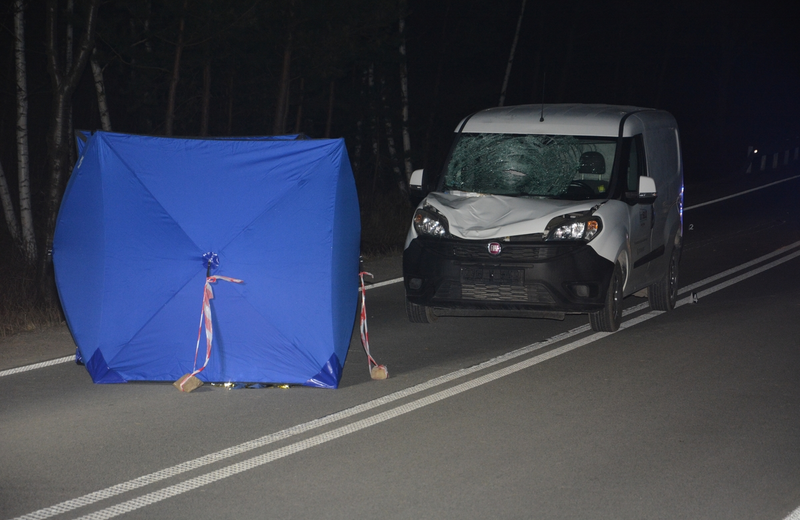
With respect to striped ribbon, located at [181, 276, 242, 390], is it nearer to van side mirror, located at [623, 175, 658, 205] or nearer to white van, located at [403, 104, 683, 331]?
white van, located at [403, 104, 683, 331]

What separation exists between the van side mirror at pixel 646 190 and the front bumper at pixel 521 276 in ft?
2.67

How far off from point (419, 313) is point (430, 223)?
3.47 ft

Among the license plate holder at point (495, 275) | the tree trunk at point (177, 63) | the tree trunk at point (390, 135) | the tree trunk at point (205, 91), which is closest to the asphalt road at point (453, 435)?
the license plate holder at point (495, 275)

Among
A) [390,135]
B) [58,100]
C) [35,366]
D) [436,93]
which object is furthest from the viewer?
[436,93]

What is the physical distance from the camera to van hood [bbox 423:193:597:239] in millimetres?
9203

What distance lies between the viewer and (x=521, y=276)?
9.11 meters

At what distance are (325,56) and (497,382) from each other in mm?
12433

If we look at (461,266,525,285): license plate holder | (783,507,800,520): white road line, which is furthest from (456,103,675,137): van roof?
(783,507,800,520): white road line

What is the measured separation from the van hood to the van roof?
0.90 metres

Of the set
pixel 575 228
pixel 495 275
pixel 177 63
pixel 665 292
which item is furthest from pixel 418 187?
pixel 177 63

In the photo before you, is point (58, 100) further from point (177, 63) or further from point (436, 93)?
point (436, 93)

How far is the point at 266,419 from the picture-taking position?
22.5 ft

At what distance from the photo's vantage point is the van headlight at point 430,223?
9477mm

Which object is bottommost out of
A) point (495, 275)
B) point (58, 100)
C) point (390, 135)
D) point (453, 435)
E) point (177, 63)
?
point (390, 135)
